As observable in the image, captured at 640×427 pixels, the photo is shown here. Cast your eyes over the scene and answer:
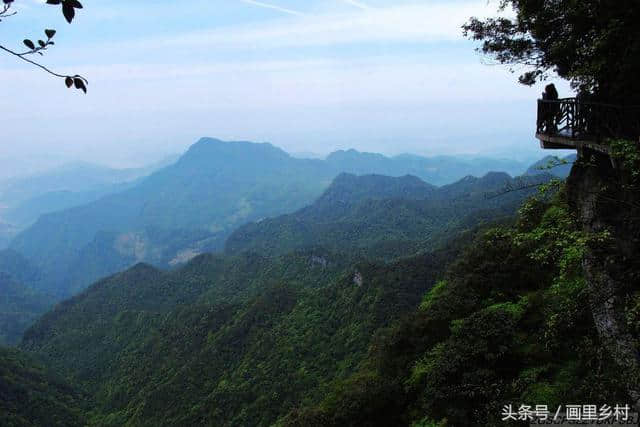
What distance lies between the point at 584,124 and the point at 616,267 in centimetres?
391

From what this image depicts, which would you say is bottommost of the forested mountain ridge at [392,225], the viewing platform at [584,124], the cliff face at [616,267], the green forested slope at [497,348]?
the forested mountain ridge at [392,225]

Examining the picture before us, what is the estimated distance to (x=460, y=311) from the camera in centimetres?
1758

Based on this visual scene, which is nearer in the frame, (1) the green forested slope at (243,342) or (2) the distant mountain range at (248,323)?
(1) the green forested slope at (243,342)

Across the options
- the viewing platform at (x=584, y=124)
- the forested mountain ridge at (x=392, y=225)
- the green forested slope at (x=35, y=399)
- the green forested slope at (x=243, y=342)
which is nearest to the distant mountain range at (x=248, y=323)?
the green forested slope at (x=243, y=342)

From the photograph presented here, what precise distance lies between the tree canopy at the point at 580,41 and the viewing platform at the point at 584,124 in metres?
0.43

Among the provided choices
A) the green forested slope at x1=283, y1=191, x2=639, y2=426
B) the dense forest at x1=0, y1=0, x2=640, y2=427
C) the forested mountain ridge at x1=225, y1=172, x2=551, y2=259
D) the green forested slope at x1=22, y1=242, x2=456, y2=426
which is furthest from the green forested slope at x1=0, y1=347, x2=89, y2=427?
the forested mountain ridge at x1=225, y1=172, x2=551, y2=259

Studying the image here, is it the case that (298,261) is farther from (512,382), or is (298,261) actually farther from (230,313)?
(512,382)

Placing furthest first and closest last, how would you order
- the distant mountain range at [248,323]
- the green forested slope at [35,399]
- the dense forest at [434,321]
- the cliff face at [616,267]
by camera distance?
the green forested slope at [35,399], the distant mountain range at [248,323], the dense forest at [434,321], the cliff face at [616,267]

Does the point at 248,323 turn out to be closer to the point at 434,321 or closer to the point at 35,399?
the point at 35,399

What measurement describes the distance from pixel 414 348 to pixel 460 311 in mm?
2655

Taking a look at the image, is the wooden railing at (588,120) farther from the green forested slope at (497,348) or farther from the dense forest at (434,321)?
the green forested slope at (497,348)

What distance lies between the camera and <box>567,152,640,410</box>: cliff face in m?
8.45

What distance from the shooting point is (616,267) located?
9.20m

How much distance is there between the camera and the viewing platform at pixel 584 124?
982 centimetres
